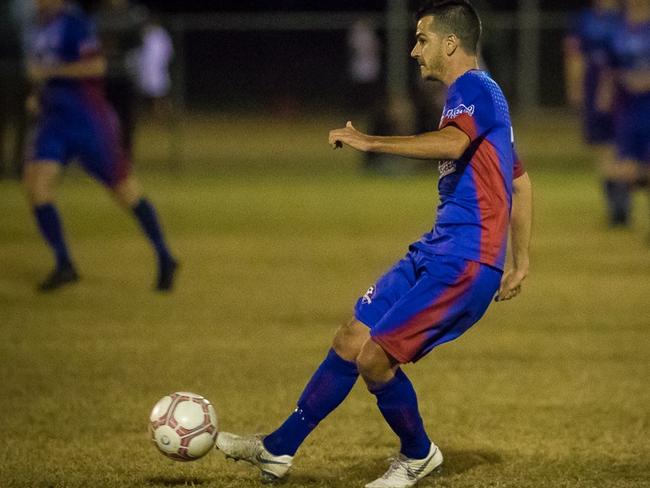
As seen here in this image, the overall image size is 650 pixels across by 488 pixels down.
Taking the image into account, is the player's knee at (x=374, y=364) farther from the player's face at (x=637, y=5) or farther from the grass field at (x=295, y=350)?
the player's face at (x=637, y=5)

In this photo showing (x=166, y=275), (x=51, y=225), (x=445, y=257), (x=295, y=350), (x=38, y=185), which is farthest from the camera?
(x=166, y=275)

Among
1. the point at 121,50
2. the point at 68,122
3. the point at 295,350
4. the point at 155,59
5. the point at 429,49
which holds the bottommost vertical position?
the point at 295,350

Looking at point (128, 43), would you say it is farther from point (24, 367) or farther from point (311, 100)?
point (24, 367)

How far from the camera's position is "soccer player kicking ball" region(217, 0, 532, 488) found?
4910mm

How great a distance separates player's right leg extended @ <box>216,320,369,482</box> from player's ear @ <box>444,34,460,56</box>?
1.12 m

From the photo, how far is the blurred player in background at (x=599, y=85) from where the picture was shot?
43.8ft

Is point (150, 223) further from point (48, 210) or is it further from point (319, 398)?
point (319, 398)

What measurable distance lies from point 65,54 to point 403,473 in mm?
5694

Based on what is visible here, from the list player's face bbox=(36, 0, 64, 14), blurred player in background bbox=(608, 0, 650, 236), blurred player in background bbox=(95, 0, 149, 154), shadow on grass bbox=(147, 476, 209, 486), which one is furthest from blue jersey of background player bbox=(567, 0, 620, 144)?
shadow on grass bbox=(147, 476, 209, 486)

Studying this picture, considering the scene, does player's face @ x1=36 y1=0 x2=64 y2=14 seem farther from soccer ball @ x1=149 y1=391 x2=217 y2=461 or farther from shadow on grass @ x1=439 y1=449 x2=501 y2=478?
shadow on grass @ x1=439 y1=449 x2=501 y2=478

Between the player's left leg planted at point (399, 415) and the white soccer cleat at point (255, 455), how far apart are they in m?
0.36

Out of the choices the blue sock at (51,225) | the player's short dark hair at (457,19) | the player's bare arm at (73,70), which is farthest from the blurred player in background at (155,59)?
the player's short dark hair at (457,19)

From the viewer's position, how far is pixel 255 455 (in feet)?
17.0

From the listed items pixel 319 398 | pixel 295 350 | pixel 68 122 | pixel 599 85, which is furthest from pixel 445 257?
pixel 599 85
